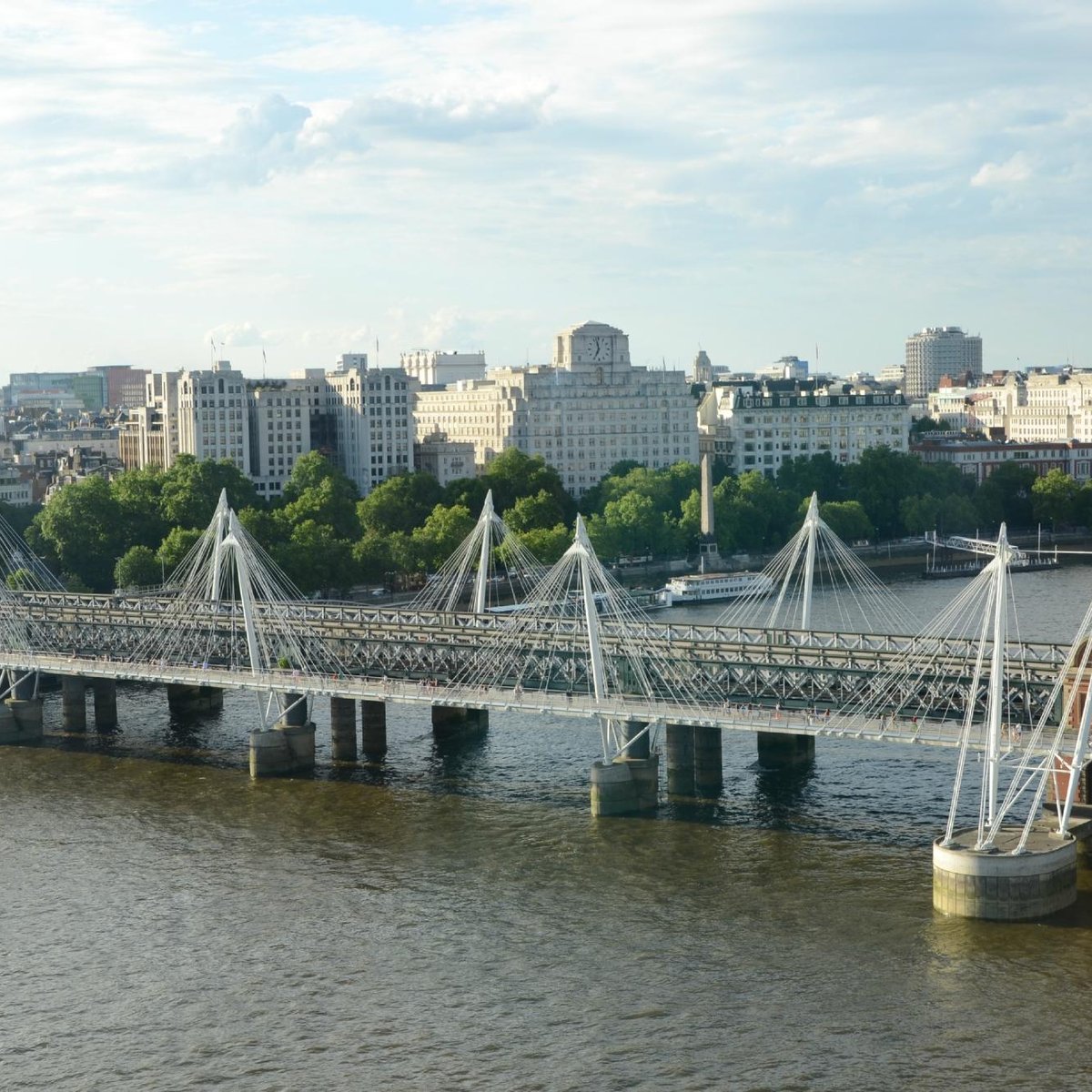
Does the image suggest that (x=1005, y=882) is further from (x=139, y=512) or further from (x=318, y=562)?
(x=139, y=512)

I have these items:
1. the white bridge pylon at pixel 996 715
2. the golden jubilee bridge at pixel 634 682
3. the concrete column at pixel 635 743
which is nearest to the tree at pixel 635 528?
the golden jubilee bridge at pixel 634 682

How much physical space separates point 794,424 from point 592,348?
50.7 feet

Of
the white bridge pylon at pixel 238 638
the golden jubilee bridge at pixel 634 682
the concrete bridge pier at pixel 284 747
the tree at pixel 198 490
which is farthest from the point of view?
the tree at pixel 198 490

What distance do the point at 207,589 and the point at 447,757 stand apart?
3370 cm

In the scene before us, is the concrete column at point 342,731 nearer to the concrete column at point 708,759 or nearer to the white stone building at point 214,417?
A: the concrete column at point 708,759

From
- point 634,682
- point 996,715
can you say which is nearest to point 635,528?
point 634,682

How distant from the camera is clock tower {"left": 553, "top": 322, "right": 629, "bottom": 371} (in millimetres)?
142375

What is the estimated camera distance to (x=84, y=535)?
9694cm

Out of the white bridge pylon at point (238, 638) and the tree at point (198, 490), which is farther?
the tree at point (198, 490)

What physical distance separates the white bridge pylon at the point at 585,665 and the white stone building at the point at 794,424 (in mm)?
82565

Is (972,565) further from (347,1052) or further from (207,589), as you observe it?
(347,1052)

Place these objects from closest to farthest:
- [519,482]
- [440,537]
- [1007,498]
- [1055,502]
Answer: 1. [440,537]
2. [519,482]
3. [1055,502]
4. [1007,498]

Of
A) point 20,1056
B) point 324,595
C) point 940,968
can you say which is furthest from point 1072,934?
point 324,595

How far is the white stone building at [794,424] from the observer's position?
461 ft
